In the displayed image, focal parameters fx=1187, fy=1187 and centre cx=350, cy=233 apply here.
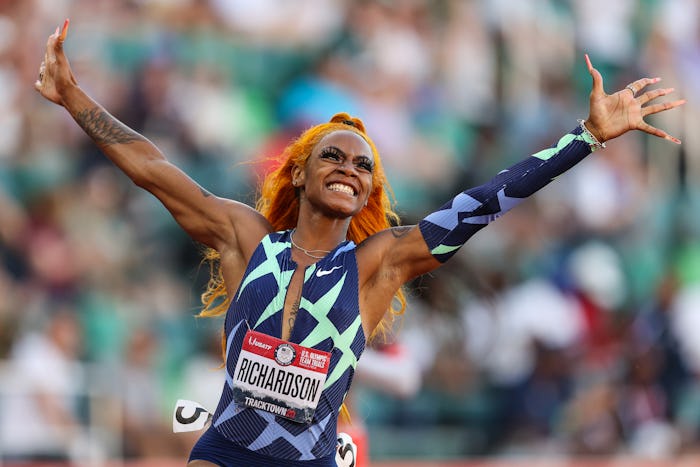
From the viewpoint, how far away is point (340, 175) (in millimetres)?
4270

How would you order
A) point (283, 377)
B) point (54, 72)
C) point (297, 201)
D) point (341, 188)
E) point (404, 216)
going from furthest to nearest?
point (404, 216)
point (297, 201)
point (54, 72)
point (341, 188)
point (283, 377)

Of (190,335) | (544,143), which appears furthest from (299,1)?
(190,335)

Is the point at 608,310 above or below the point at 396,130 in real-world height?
below

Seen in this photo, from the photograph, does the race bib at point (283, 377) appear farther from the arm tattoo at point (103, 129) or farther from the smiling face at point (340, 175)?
the arm tattoo at point (103, 129)

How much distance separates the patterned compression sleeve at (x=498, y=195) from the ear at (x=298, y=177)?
548mm

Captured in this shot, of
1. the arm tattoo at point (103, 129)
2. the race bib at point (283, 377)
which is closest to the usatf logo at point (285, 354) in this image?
the race bib at point (283, 377)

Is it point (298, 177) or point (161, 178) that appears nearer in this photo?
point (161, 178)

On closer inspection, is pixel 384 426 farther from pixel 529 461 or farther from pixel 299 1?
pixel 299 1

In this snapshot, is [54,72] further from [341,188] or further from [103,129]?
[341,188]

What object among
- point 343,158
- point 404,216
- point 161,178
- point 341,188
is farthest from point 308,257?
point 404,216

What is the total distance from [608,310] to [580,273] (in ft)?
1.31

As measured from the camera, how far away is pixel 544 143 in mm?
10820

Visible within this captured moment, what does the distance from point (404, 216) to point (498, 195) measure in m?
3.58

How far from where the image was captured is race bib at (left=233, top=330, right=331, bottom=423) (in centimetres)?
402
